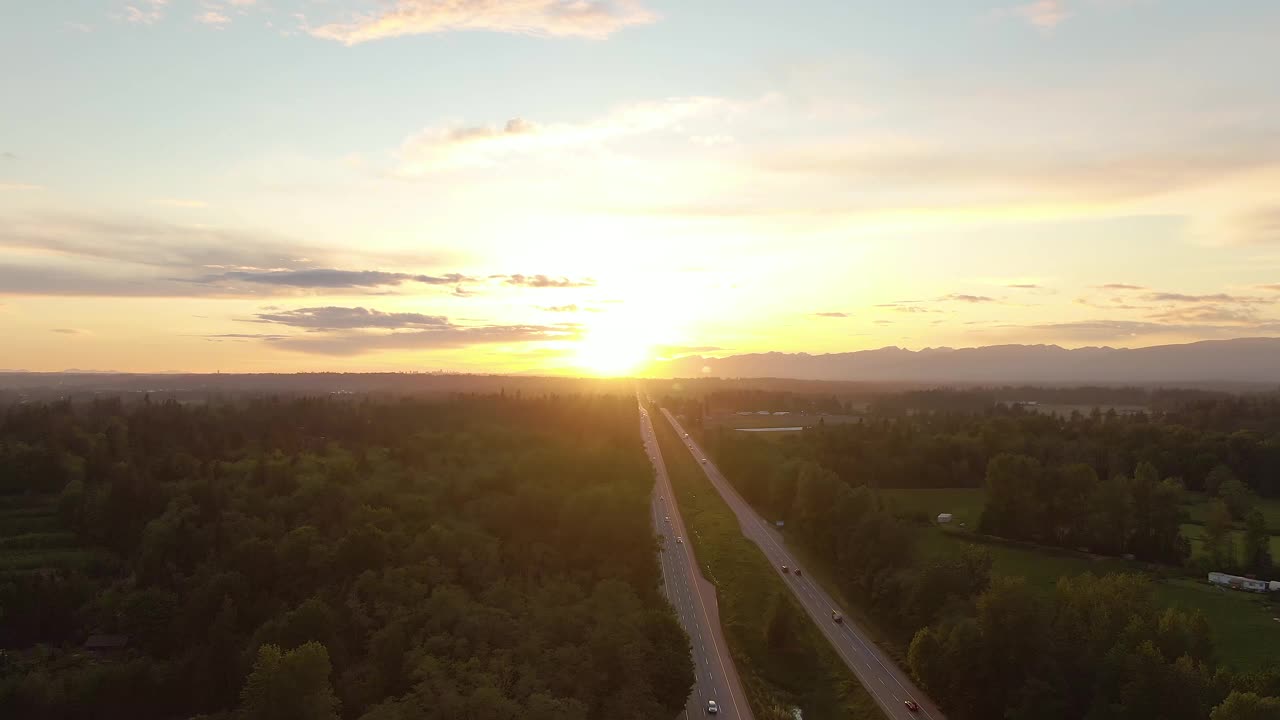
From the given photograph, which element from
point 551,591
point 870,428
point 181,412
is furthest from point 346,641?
point 870,428

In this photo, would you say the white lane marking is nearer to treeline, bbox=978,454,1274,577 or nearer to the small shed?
treeline, bbox=978,454,1274,577

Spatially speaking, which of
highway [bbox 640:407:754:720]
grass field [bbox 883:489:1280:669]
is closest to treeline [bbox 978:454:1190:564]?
grass field [bbox 883:489:1280:669]

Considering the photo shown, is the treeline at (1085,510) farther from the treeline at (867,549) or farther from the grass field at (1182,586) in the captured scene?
the treeline at (867,549)

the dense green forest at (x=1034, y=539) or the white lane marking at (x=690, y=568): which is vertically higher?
the dense green forest at (x=1034, y=539)

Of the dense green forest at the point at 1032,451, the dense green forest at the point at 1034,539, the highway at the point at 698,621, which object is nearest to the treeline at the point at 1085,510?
the dense green forest at the point at 1034,539

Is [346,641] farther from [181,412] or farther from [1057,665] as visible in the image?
[181,412]

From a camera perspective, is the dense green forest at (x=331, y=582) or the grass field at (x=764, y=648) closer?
the dense green forest at (x=331, y=582)
